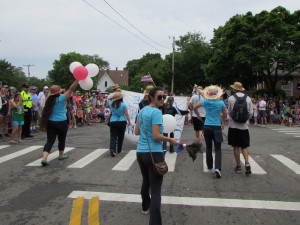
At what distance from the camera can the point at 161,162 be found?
3.38 metres

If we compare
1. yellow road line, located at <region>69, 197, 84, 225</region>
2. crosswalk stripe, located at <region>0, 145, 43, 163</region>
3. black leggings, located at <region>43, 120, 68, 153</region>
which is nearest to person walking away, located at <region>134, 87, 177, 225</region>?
yellow road line, located at <region>69, 197, 84, 225</region>

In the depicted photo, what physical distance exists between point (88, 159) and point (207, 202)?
3943mm

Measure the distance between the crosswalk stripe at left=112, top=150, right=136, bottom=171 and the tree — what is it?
16.4m

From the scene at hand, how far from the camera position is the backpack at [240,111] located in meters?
5.70

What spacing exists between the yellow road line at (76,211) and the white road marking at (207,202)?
17cm

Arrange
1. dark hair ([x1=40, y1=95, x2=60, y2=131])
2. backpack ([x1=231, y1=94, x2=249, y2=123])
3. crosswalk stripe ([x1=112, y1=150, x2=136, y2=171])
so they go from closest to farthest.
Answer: backpack ([x1=231, y1=94, x2=249, y2=123]) → dark hair ([x1=40, y1=95, x2=60, y2=131]) → crosswalk stripe ([x1=112, y1=150, x2=136, y2=171])

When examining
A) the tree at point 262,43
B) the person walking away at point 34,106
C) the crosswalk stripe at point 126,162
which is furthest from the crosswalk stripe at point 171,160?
the tree at point 262,43

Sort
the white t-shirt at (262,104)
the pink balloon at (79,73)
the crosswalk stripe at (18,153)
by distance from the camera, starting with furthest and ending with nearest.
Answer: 1. the white t-shirt at (262,104)
2. the crosswalk stripe at (18,153)
3. the pink balloon at (79,73)

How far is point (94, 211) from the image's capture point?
13.3 feet

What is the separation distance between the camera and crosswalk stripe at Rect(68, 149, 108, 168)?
22.2 feet

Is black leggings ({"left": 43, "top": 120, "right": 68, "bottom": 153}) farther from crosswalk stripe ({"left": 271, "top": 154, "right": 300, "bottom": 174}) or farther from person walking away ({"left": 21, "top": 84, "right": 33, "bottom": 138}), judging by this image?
crosswalk stripe ({"left": 271, "top": 154, "right": 300, "bottom": 174})

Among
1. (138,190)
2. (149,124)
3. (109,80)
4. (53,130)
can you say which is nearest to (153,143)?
(149,124)

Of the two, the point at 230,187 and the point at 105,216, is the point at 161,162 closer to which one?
the point at 105,216

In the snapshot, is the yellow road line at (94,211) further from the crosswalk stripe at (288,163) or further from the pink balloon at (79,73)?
the crosswalk stripe at (288,163)
